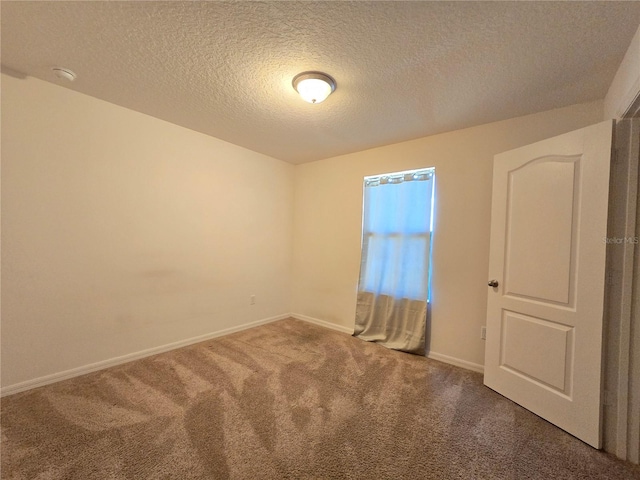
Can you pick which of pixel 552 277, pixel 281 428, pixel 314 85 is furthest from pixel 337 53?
pixel 281 428

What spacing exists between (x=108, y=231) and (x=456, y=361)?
3536 millimetres

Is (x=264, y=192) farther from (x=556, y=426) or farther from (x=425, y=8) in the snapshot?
(x=556, y=426)

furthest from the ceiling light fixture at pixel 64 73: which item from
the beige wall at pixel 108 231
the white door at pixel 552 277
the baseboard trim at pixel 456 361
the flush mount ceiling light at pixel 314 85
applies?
the baseboard trim at pixel 456 361

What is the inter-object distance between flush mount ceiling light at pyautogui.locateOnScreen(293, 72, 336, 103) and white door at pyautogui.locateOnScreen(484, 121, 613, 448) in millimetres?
1558

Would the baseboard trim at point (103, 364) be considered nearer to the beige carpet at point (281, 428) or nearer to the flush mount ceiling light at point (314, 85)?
the beige carpet at point (281, 428)

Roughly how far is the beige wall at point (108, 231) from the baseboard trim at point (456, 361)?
233 cm

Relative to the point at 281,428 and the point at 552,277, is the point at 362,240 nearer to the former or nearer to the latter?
the point at 552,277

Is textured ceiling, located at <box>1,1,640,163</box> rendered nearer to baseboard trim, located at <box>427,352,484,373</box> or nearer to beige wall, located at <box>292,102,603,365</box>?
beige wall, located at <box>292,102,603,365</box>

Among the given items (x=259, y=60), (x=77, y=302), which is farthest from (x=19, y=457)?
(x=259, y=60)

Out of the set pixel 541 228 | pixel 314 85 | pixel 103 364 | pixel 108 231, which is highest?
pixel 314 85

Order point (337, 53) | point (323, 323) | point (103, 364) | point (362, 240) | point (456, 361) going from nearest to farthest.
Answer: point (337, 53) → point (103, 364) → point (456, 361) → point (362, 240) → point (323, 323)

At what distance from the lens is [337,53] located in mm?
1554

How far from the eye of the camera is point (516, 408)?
1.84 m

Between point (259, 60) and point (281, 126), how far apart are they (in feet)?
3.22
